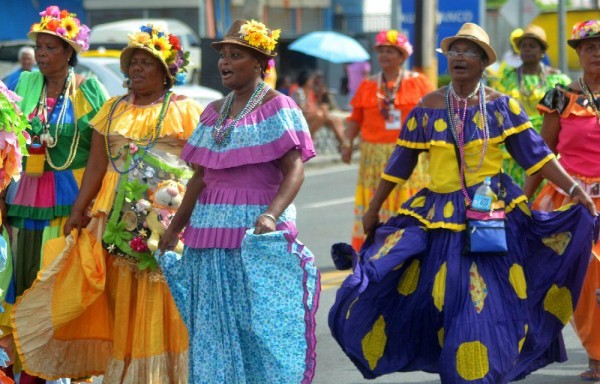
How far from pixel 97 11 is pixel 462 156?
1357 inches

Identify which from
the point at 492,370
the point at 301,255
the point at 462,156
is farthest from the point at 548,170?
the point at 301,255

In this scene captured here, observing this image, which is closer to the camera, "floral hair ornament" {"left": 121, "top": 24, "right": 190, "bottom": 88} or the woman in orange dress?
"floral hair ornament" {"left": 121, "top": 24, "right": 190, "bottom": 88}

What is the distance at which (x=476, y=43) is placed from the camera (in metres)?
7.37

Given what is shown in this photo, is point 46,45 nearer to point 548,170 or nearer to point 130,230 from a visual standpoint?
point 130,230

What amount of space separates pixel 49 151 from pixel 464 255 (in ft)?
8.20

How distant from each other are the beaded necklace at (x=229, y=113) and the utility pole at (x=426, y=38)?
44.6 ft

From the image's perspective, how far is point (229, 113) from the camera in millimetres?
6926

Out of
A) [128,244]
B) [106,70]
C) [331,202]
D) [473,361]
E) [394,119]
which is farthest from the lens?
[331,202]

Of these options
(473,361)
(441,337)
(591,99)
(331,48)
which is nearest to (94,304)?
(441,337)

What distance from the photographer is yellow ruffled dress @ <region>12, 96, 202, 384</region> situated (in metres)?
7.66

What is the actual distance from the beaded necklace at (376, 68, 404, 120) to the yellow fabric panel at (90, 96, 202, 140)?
4734 mm

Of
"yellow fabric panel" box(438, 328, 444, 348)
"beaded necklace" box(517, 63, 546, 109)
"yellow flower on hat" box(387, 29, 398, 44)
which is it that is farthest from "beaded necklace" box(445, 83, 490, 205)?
"yellow flower on hat" box(387, 29, 398, 44)

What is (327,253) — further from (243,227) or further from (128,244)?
(243,227)

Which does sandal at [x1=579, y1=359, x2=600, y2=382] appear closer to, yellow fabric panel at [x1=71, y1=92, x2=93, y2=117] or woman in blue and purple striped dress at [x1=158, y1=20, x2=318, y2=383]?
woman in blue and purple striped dress at [x1=158, y1=20, x2=318, y2=383]
